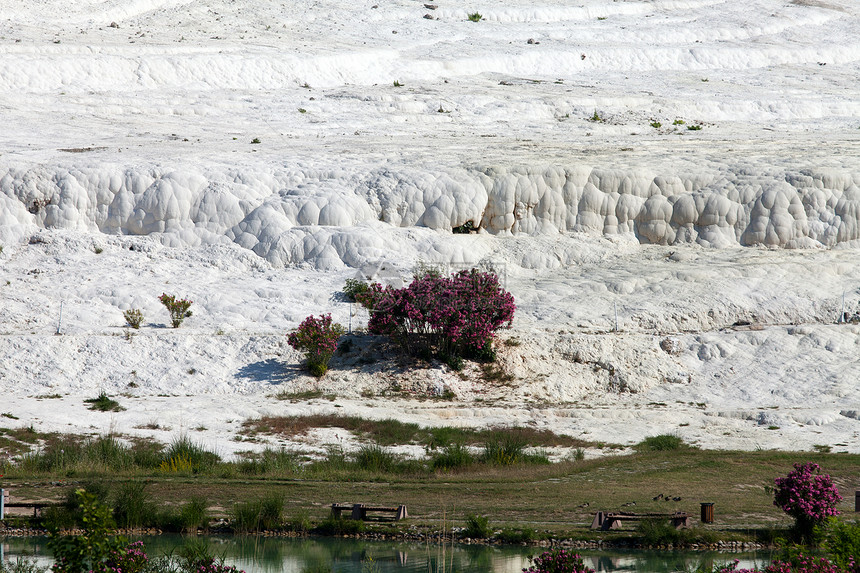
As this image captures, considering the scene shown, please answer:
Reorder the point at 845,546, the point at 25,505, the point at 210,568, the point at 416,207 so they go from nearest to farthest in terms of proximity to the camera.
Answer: the point at 210,568 < the point at 845,546 < the point at 25,505 < the point at 416,207

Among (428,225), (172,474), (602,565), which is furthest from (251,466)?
(428,225)

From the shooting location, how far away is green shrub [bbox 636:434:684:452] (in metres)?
20.8

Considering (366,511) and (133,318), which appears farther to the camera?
(133,318)

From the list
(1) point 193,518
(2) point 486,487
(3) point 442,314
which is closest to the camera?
(1) point 193,518

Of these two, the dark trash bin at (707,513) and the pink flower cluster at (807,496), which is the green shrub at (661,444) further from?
the pink flower cluster at (807,496)

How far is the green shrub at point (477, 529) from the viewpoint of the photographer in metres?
13.7

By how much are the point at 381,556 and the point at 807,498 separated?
18.6 ft

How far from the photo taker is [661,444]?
20.9 meters

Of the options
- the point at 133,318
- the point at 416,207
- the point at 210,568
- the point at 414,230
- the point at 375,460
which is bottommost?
the point at 375,460

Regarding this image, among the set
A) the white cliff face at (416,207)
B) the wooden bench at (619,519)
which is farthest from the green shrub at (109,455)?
the white cliff face at (416,207)

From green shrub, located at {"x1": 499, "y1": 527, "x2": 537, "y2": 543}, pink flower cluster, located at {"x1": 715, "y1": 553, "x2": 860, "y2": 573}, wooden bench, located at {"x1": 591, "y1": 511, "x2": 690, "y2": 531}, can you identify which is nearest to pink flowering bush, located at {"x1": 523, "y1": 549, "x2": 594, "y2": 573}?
pink flower cluster, located at {"x1": 715, "y1": 553, "x2": 860, "y2": 573}

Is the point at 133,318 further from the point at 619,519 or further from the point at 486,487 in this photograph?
the point at 619,519

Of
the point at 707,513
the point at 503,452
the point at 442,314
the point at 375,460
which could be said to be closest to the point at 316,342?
the point at 442,314

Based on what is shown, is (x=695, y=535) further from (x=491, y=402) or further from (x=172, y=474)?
(x=491, y=402)
